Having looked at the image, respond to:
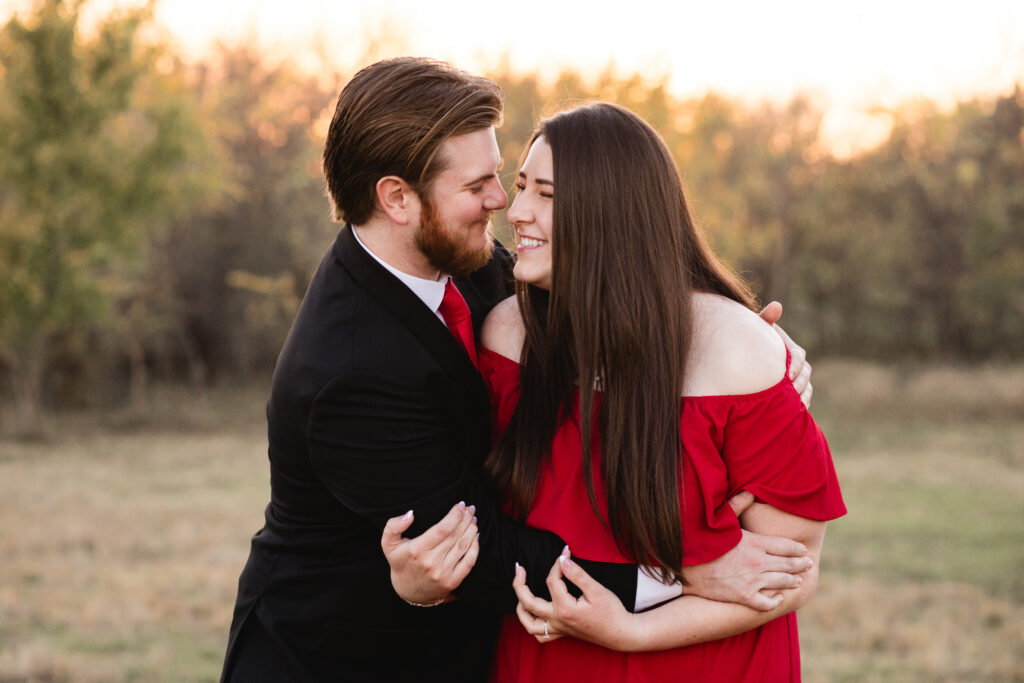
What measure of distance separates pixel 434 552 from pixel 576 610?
1.34 feet

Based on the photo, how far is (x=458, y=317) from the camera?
2.92 meters

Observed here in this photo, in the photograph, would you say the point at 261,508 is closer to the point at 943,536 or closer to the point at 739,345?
the point at 943,536

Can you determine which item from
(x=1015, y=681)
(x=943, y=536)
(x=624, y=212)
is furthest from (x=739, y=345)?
(x=943, y=536)

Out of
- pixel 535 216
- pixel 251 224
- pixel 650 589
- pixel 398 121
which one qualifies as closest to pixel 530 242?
pixel 535 216

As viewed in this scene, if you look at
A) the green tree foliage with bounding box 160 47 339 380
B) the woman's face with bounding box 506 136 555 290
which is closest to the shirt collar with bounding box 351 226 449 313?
the woman's face with bounding box 506 136 555 290

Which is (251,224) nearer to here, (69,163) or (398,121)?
(69,163)

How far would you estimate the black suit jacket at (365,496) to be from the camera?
259 cm

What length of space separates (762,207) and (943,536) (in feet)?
62.6

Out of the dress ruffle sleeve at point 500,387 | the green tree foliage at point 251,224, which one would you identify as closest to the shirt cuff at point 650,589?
the dress ruffle sleeve at point 500,387

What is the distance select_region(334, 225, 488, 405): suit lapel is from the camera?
2688 millimetres

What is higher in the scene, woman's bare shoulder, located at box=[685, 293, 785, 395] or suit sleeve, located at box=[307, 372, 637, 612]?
woman's bare shoulder, located at box=[685, 293, 785, 395]

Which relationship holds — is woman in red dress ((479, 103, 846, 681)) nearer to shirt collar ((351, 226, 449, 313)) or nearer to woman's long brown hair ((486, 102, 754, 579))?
woman's long brown hair ((486, 102, 754, 579))

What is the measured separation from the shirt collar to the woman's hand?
0.81 meters

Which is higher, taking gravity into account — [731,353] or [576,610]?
[731,353]
